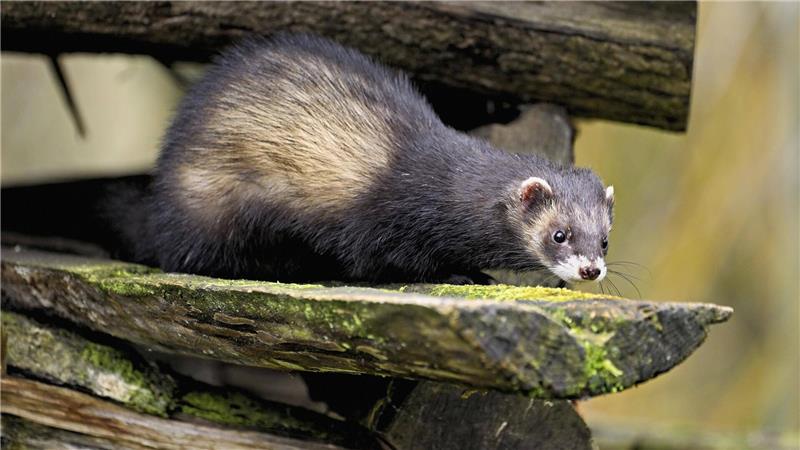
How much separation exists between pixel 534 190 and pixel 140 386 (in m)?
1.90

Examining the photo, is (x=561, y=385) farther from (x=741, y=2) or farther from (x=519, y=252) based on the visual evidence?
(x=741, y=2)

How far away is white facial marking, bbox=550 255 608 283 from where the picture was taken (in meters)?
4.30

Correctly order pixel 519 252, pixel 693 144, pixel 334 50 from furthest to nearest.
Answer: pixel 693 144, pixel 334 50, pixel 519 252

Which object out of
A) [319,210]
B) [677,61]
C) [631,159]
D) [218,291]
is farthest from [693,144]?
[218,291]

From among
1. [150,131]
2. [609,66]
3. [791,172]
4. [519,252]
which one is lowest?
[150,131]

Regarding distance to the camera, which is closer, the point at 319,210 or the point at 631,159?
the point at 319,210

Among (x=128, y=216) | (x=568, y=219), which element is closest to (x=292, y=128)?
(x=568, y=219)

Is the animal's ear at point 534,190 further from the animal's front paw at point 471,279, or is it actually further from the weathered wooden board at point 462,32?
the weathered wooden board at point 462,32

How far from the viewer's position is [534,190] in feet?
14.5

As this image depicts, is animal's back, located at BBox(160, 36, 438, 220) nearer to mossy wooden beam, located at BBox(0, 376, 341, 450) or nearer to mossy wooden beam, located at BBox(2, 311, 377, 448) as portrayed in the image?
mossy wooden beam, located at BBox(2, 311, 377, 448)

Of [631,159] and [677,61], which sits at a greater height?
[677,61]

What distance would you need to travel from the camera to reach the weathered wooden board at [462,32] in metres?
5.29

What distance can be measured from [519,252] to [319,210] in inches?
35.5

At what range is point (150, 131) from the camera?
40.0 feet
